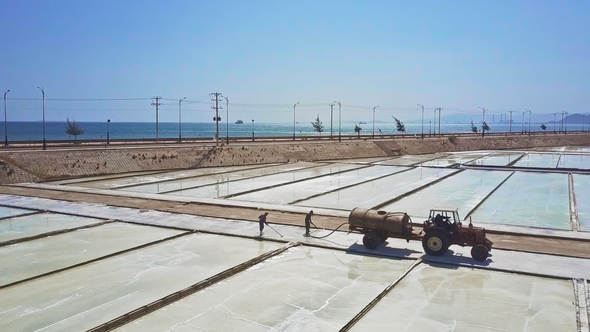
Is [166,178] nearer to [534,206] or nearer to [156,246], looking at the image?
[156,246]

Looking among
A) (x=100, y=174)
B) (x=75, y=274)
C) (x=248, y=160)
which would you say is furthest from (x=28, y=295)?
(x=248, y=160)

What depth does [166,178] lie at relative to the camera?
4594 centimetres

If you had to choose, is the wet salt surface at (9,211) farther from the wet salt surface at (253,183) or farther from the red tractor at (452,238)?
the red tractor at (452,238)

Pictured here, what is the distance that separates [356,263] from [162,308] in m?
7.76

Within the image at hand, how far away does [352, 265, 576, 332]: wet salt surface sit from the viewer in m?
13.6

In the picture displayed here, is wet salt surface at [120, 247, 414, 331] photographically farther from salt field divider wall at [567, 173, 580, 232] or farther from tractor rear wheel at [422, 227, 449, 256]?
salt field divider wall at [567, 173, 580, 232]

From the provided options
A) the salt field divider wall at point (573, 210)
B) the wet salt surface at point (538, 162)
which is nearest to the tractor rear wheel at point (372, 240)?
the salt field divider wall at point (573, 210)

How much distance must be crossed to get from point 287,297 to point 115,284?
19.5 feet

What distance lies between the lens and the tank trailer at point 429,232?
19141 mm

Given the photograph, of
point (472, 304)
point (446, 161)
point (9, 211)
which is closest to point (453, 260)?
point (472, 304)

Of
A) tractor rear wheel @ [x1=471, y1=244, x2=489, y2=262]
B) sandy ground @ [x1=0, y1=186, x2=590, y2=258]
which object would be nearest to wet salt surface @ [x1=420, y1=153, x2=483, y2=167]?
sandy ground @ [x1=0, y1=186, x2=590, y2=258]

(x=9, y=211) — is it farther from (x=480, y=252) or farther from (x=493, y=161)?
(x=493, y=161)

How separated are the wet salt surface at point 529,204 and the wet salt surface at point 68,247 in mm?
17608

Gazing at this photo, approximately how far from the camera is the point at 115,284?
16.7 meters
